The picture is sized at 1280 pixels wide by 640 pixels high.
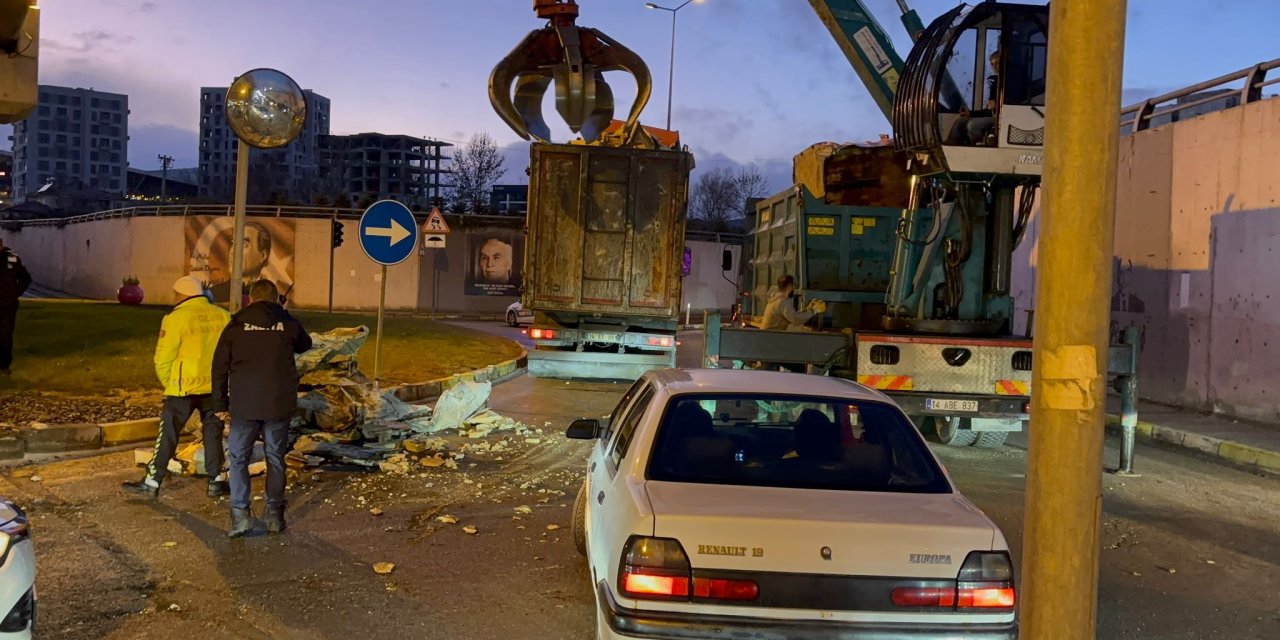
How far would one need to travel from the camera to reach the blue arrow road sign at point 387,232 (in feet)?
35.9

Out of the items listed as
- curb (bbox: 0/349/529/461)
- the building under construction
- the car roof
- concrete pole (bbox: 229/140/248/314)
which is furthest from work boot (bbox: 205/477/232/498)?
the building under construction

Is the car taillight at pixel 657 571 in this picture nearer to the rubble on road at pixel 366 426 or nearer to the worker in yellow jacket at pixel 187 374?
the worker in yellow jacket at pixel 187 374

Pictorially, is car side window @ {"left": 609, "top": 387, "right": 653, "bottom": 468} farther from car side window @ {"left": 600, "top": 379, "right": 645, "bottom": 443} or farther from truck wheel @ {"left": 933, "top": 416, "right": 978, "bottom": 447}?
truck wheel @ {"left": 933, "top": 416, "right": 978, "bottom": 447}

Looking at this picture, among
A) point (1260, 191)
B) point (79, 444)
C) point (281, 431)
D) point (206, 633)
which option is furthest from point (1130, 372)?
point (79, 444)

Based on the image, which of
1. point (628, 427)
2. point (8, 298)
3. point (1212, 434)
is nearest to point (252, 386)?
point (628, 427)

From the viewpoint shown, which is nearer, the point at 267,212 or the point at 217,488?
the point at 217,488

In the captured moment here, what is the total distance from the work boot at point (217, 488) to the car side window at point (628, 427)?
3.76 meters

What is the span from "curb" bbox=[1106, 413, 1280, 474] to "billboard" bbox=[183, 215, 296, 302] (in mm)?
34553

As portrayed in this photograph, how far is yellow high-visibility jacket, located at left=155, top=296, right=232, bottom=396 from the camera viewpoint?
6.77 m

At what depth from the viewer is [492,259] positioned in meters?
40.5

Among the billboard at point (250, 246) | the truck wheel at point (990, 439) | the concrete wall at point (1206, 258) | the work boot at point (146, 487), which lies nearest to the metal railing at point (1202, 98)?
the concrete wall at point (1206, 258)

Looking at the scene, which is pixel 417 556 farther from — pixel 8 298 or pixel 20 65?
pixel 8 298

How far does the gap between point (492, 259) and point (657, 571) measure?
3794 cm

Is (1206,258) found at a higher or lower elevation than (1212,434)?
higher
